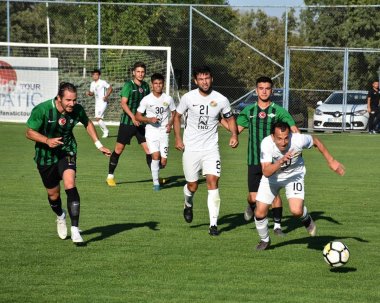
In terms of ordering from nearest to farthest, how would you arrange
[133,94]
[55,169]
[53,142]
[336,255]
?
[336,255], [53,142], [55,169], [133,94]

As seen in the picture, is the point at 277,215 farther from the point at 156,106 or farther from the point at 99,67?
the point at 99,67

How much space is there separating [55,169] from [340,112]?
76.7ft

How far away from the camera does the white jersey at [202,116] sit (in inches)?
451

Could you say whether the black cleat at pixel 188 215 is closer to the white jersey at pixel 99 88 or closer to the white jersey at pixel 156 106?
the white jersey at pixel 156 106

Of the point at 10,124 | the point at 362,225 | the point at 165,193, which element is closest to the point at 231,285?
the point at 362,225

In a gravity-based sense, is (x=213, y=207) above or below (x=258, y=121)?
below

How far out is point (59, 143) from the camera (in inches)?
392

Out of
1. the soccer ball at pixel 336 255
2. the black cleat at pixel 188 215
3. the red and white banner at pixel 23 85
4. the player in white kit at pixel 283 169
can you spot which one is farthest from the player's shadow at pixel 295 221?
the red and white banner at pixel 23 85

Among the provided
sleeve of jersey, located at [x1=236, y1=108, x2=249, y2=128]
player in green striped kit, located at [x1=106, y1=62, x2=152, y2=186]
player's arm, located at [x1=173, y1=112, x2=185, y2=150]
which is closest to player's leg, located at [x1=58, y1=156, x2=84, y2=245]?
player's arm, located at [x1=173, y1=112, x2=185, y2=150]

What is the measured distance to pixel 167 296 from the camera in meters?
7.83

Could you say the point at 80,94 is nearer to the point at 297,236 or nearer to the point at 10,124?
the point at 10,124

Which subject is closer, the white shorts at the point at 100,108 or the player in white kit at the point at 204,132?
the player in white kit at the point at 204,132

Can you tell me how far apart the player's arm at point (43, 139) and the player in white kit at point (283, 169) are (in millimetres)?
2246

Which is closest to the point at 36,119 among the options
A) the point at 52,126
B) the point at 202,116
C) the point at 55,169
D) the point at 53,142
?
the point at 52,126
